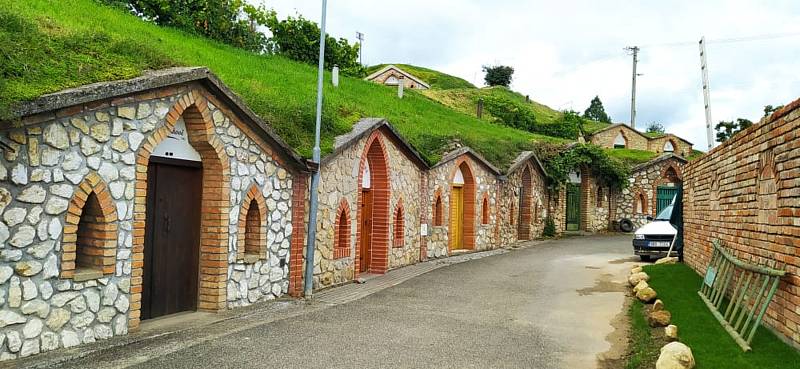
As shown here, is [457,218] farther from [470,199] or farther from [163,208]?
[163,208]

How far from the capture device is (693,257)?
45.3 feet

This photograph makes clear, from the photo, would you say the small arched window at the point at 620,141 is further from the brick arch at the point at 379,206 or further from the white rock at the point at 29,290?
the white rock at the point at 29,290

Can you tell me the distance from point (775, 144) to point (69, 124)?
812 cm

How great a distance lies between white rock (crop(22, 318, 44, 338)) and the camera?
20.5 feet

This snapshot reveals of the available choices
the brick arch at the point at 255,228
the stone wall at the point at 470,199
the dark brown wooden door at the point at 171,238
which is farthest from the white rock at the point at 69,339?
the stone wall at the point at 470,199

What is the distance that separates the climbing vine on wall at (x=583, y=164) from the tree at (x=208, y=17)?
14808mm

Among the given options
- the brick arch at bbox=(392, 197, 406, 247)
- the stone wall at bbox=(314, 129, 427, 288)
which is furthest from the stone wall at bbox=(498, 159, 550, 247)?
the brick arch at bbox=(392, 197, 406, 247)

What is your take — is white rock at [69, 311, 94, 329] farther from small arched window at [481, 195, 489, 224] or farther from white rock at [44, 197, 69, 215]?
small arched window at [481, 195, 489, 224]

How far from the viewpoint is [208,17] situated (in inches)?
1022

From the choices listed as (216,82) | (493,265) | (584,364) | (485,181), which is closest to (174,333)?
(216,82)

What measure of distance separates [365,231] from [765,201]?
30.5ft

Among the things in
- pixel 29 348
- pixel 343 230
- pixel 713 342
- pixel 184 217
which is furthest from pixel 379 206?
pixel 29 348

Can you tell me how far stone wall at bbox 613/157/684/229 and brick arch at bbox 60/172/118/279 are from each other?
28043 millimetres

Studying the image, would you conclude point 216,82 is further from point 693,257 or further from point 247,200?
point 693,257
